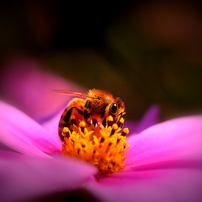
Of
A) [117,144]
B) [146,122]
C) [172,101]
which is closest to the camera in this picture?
[117,144]

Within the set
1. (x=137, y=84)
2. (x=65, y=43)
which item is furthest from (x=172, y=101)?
(x=65, y=43)

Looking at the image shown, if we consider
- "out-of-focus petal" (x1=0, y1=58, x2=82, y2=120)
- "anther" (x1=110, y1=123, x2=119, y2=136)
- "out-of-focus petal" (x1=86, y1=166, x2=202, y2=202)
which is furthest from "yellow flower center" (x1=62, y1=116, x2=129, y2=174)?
"out-of-focus petal" (x1=0, y1=58, x2=82, y2=120)

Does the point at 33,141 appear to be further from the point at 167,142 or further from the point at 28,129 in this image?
the point at 167,142

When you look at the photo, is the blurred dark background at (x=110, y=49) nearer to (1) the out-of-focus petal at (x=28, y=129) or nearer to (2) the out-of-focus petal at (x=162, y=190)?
(1) the out-of-focus petal at (x=28, y=129)

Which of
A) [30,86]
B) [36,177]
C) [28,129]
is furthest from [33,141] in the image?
[30,86]

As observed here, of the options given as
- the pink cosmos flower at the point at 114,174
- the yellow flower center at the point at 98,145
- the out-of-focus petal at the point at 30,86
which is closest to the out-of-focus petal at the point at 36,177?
the pink cosmos flower at the point at 114,174

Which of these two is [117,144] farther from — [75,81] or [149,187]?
[75,81]

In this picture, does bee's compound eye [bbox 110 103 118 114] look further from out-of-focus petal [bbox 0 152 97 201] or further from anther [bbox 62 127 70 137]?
out-of-focus petal [bbox 0 152 97 201]
